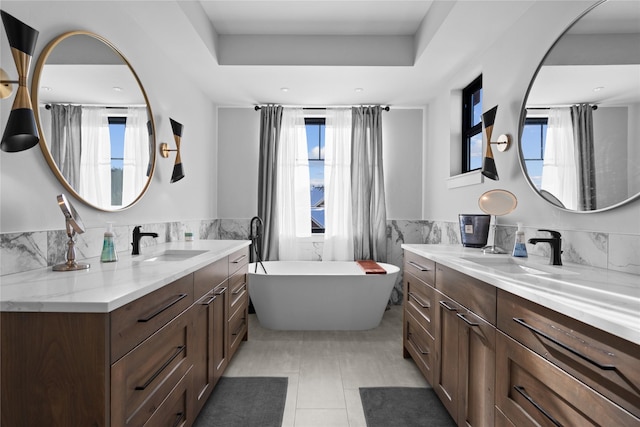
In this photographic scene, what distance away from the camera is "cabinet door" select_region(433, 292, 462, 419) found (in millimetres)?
1731

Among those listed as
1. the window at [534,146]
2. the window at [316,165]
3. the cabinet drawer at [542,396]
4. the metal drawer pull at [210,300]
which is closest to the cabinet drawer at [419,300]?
the cabinet drawer at [542,396]

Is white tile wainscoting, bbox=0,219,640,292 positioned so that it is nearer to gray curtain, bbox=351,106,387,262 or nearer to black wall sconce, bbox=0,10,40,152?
black wall sconce, bbox=0,10,40,152

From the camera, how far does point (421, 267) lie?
7.51ft

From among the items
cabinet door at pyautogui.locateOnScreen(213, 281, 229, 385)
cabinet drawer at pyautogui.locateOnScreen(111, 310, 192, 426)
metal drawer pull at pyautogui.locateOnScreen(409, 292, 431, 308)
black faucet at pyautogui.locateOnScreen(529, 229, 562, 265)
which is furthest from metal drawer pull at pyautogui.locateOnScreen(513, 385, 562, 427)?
cabinet door at pyautogui.locateOnScreen(213, 281, 229, 385)

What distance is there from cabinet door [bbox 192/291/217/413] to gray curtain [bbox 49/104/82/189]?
877mm

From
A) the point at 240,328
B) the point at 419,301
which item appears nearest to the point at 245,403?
the point at 240,328

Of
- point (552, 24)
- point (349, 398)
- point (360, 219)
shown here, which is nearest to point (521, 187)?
point (552, 24)

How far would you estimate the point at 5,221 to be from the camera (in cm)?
134

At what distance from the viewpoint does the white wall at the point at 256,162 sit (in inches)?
165

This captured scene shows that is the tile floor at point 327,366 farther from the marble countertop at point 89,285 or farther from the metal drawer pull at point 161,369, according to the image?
the marble countertop at point 89,285

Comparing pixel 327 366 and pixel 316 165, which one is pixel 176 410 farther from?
pixel 316 165

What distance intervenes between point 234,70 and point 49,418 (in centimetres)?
282

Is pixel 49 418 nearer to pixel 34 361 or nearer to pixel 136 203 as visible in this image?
pixel 34 361

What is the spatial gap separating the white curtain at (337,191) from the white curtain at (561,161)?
2.38 m
